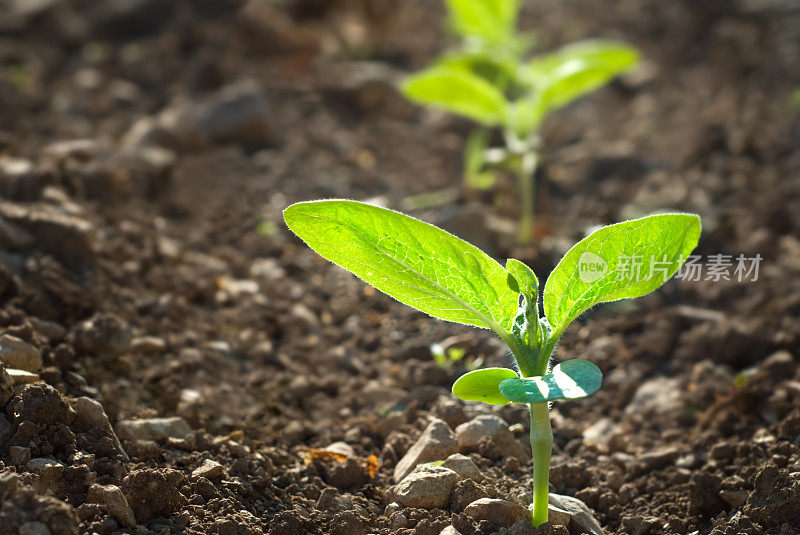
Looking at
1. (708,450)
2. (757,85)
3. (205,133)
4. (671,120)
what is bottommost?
(708,450)

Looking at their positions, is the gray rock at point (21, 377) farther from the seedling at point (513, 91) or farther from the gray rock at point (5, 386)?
the seedling at point (513, 91)

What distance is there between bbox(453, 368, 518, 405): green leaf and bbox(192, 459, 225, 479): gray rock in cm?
61

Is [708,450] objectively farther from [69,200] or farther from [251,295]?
[69,200]

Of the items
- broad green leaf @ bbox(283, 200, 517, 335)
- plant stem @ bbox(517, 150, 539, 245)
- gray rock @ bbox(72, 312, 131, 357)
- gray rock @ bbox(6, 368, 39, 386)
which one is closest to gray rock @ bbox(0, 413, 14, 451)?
gray rock @ bbox(6, 368, 39, 386)

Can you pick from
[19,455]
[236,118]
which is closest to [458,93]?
[236,118]

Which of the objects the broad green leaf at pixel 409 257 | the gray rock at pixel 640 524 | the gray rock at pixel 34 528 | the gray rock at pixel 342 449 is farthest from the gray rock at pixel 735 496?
the gray rock at pixel 34 528

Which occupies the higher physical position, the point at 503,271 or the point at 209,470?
the point at 503,271

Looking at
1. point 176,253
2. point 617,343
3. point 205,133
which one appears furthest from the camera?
point 205,133

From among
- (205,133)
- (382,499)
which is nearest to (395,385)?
(382,499)

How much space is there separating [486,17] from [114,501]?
297 cm

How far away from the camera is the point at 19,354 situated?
185 cm

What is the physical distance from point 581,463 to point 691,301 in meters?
1.04

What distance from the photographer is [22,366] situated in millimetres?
1849

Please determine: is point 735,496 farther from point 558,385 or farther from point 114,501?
point 114,501
